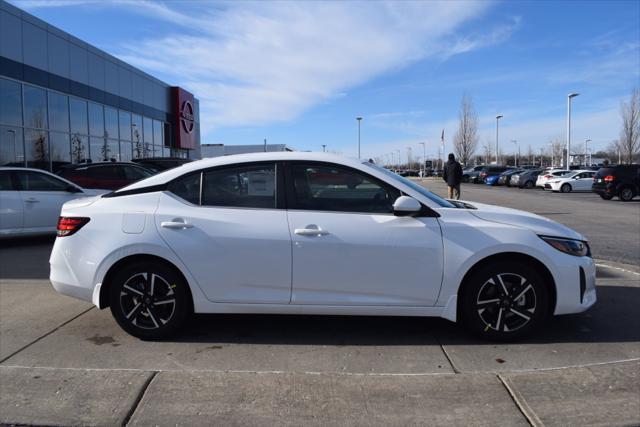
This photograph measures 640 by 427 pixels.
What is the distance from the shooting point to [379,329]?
4711 mm

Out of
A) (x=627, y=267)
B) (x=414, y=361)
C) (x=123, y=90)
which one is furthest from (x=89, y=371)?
(x=123, y=90)

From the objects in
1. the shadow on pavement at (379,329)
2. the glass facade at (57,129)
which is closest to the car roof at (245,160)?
the shadow on pavement at (379,329)

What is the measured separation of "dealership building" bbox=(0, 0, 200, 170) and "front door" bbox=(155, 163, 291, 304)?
1537cm

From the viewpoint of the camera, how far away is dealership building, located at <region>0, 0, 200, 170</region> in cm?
1705

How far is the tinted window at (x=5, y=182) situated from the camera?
9.02m

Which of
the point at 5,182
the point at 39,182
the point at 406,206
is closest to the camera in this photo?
the point at 406,206

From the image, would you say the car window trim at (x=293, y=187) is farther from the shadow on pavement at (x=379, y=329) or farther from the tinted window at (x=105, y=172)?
the tinted window at (x=105, y=172)

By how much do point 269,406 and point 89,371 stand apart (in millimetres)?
1444

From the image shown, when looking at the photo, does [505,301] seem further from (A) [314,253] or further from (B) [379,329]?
(A) [314,253]

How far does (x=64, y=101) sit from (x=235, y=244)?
1930 cm

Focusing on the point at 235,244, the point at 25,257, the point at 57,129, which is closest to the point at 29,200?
the point at 25,257

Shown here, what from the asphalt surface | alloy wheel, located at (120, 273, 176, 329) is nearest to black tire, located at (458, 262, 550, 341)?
the asphalt surface

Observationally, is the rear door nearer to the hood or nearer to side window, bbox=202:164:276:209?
side window, bbox=202:164:276:209

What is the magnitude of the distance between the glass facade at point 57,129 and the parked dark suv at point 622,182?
23.0m
